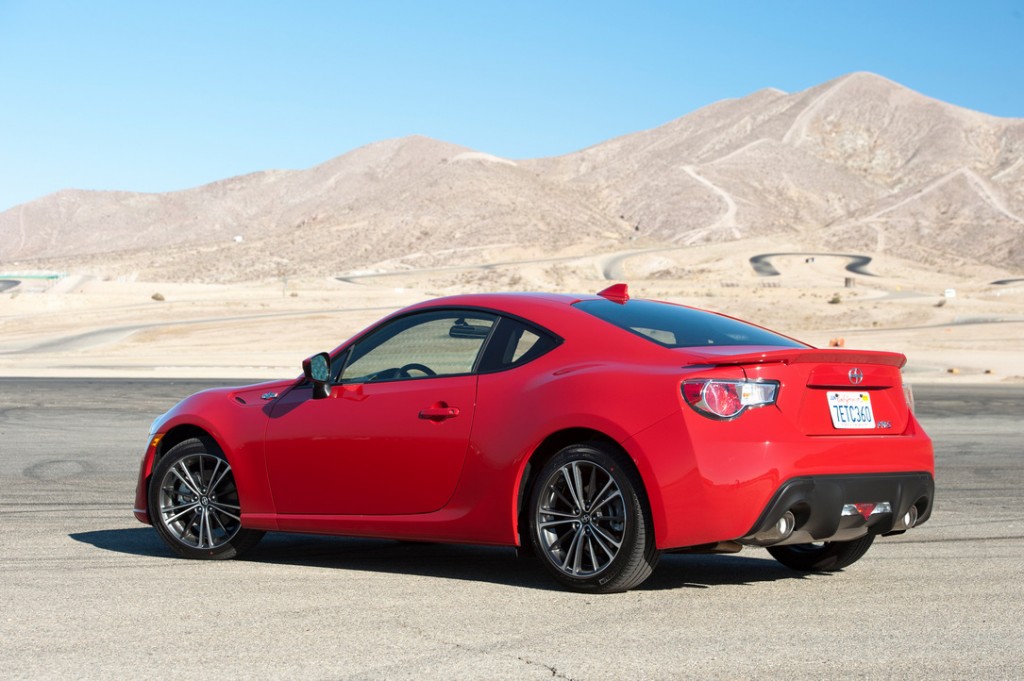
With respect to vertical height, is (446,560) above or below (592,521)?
below

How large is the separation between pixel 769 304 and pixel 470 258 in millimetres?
78805

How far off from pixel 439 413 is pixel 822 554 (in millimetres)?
2233

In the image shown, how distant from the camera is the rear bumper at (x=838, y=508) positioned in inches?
238

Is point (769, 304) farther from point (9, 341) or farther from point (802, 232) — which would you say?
point (802, 232)

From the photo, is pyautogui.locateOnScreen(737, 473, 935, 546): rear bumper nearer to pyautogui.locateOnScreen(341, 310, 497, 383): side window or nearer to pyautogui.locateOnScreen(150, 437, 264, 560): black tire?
pyautogui.locateOnScreen(341, 310, 497, 383): side window

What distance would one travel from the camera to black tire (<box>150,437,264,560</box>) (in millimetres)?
7660

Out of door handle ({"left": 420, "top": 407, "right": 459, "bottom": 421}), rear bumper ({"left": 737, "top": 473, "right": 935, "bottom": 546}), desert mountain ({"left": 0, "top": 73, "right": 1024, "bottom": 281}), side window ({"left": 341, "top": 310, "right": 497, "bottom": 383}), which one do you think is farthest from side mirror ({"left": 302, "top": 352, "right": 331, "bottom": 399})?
desert mountain ({"left": 0, "top": 73, "right": 1024, "bottom": 281})

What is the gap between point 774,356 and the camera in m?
6.18

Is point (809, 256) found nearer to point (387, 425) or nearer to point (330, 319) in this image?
point (330, 319)

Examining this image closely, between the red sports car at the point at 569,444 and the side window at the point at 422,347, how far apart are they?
0.04 feet

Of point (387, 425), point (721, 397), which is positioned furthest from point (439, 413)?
point (721, 397)

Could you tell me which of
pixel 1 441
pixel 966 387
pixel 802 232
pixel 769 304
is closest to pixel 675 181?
pixel 802 232

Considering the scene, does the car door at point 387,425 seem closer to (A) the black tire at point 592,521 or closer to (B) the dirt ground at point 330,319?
(A) the black tire at point 592,521

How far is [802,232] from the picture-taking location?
530 ft
